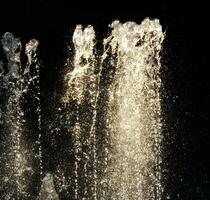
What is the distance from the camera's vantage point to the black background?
67.9 ft

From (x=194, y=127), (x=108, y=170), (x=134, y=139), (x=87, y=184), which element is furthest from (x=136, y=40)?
(x=194, y=127)

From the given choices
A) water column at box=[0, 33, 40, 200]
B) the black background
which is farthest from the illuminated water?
the black background

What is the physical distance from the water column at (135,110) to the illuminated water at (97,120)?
0.02m

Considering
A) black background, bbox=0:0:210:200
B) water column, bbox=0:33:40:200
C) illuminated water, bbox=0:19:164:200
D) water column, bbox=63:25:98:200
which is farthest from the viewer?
black background, bbox=0:0:210:200

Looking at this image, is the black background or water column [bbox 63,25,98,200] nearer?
water column [bbox 63,25,98,200]

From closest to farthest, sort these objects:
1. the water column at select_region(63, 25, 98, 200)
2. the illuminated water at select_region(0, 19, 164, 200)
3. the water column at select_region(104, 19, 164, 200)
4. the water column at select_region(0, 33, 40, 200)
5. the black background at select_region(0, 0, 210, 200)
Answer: the water column at select_region(104, 19, 164, 200), the illuminated water at select_region(0, 19, 164, 200), the water column at select_region(0, 33, 40, 200), the water column at select_region(63, 25, 98, 200), the black background at select_region(0, 0, 210, 200)

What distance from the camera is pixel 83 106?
66.1 ft

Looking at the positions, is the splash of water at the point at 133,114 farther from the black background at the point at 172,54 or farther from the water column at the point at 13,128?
the black background at the point at 172,54

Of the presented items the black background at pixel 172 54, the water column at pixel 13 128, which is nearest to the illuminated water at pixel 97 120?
the water column at pixel 13 128

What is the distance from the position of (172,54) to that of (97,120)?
342 cm

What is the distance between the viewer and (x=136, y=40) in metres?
15.6

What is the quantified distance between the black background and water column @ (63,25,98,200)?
1.01 metres

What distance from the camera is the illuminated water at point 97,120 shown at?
51.0ft

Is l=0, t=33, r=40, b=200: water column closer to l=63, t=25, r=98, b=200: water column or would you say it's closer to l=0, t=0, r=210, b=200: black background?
l=0, t=0, r=210, b=200: black background
